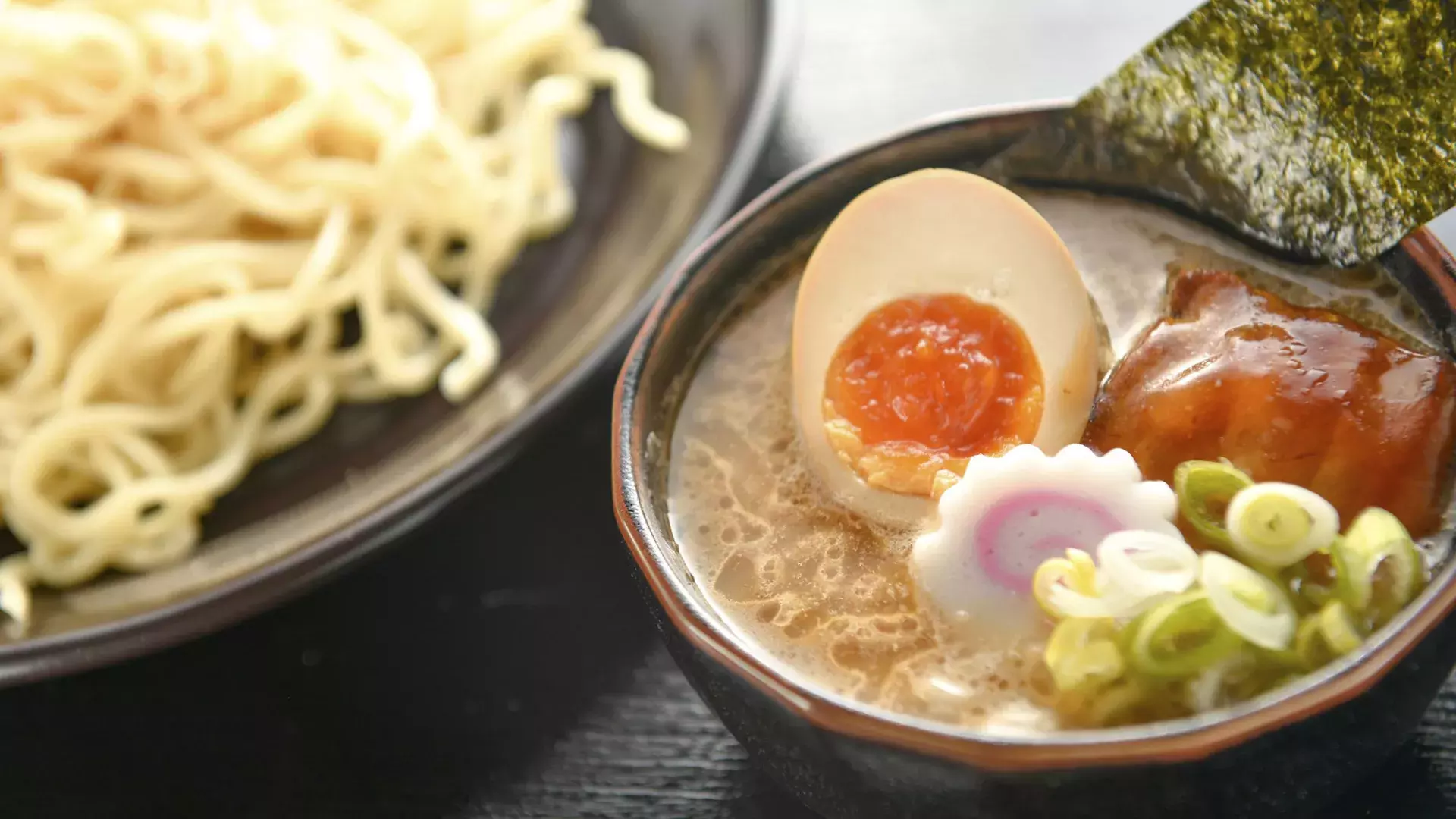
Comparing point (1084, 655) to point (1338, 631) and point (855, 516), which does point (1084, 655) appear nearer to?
point (1338, 631)

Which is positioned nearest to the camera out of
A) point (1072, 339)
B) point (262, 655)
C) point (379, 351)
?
point (1072, 339)

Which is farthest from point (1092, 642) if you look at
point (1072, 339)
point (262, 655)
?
point (262, 655)

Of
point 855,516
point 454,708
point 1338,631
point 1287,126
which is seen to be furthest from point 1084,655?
point 454,708

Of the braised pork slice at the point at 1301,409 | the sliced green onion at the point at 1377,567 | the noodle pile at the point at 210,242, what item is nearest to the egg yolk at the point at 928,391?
the braised pork slice at the point at 1301,409

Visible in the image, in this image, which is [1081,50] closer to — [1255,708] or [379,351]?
[379,351]

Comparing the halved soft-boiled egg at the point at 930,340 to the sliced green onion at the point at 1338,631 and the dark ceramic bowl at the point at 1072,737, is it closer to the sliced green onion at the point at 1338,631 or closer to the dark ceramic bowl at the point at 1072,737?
the dark ceramic bowl at the point at 1072,737

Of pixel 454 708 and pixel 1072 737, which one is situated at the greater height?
pixel 1072 737
